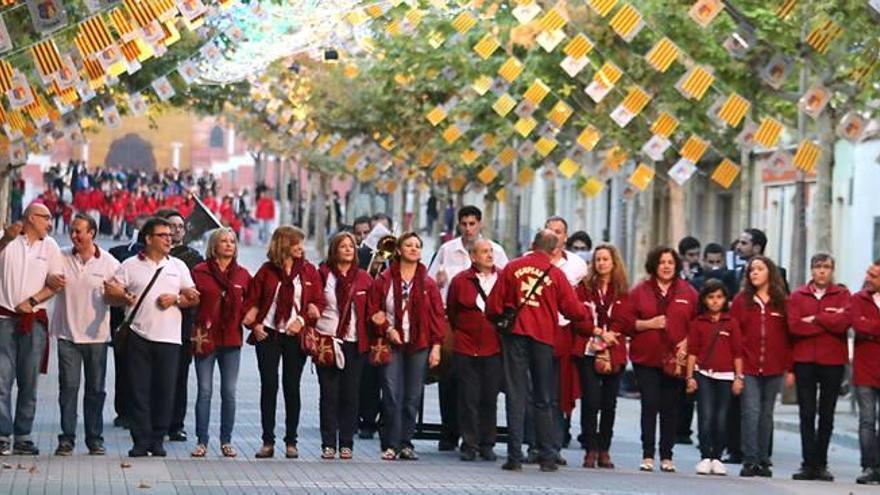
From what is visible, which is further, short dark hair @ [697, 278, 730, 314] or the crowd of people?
short dark hair @ [697, 278, 730, 314]

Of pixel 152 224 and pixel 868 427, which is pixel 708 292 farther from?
pixel 152 224

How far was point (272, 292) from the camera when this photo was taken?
21.4 m

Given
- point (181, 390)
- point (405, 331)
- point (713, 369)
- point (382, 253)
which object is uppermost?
point (382, 253)

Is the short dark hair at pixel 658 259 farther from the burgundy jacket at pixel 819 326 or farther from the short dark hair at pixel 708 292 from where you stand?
the burgundy jacket at pixel 819 326

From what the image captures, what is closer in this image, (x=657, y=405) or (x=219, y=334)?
(x=219, y=334)

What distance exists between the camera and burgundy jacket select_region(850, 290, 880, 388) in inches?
838

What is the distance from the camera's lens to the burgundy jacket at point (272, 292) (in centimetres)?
2139

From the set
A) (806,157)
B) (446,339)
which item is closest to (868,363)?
(446,339)

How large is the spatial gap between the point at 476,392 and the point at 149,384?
8.94 feet

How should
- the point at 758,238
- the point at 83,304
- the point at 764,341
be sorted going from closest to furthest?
the point at 83,304 < the point at 764,341 < the point at 758,238

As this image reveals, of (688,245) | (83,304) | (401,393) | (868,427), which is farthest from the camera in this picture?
(688,245)

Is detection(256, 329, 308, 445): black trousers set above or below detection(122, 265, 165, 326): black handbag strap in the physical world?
below

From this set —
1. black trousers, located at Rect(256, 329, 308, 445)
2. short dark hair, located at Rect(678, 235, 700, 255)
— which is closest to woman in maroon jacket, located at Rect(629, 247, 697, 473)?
black trousers, located at Rect(256, 329, 308, 445)

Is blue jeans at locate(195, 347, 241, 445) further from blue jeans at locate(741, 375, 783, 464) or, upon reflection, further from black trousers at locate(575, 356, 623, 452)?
blue jeans at locate(741, 375, 783, 464)
